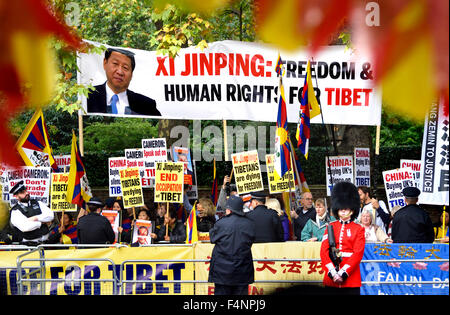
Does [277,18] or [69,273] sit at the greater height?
[277,18]

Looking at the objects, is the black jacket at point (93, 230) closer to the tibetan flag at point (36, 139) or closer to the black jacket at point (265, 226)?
the tibetan flag at point (36, 139)

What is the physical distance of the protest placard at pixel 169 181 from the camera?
429 inches

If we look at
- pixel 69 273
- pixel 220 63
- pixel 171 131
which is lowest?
pixel 69 273

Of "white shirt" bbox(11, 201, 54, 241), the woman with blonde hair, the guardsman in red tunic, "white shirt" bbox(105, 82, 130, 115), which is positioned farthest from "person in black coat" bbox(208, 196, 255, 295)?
"white shirt" bbox(105, 82, 130, 115)

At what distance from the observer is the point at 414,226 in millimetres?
8375

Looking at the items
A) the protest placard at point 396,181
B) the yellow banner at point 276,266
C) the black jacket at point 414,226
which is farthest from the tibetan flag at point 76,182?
the black jacket at point 414,226

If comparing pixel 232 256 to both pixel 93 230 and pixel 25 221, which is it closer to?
pixel 93 230

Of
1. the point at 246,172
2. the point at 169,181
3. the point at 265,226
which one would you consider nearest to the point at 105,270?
the point at 265,226

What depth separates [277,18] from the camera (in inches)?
31.9
